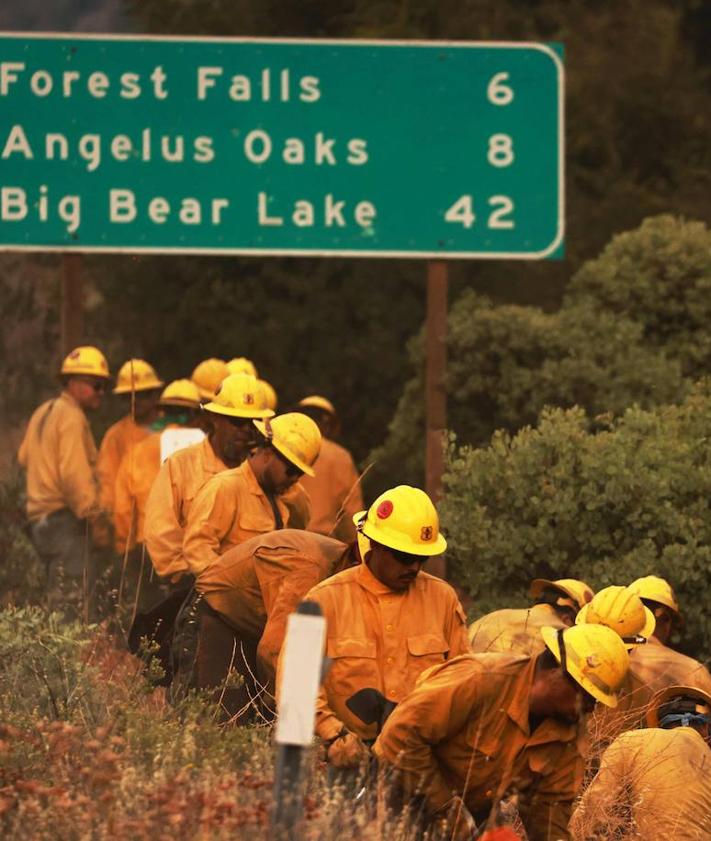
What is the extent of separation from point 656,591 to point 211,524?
2126 millimetres

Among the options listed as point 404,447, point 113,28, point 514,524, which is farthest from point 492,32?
point 514,524

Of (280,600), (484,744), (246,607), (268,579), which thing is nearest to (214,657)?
(246,607)

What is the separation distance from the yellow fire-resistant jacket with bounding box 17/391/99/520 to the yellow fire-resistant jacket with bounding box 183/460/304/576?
3.20 metres

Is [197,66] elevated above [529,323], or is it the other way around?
[197,66]

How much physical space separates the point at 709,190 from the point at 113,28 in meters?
6.33

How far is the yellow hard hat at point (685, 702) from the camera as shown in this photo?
866cm

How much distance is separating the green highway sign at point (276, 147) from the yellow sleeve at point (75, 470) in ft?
3.63

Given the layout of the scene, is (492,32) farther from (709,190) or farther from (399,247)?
(399,247)

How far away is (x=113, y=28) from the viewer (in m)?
22.6

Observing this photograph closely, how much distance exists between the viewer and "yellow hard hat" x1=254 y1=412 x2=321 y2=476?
32.1ft

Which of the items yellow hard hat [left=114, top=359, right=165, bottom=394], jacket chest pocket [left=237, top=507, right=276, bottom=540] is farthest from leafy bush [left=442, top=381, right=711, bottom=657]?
yellow hard hat [left=114, top=359, right=165, bottom=394]

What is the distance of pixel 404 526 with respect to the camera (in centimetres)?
784

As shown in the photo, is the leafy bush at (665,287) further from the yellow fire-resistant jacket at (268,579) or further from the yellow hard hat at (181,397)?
the yellow fire-resistant jacket at (268,579)

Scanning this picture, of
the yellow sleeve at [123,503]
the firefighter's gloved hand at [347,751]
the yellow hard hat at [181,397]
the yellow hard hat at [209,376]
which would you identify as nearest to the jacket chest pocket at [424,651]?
the firefighter's gloved hand at [347,751]
